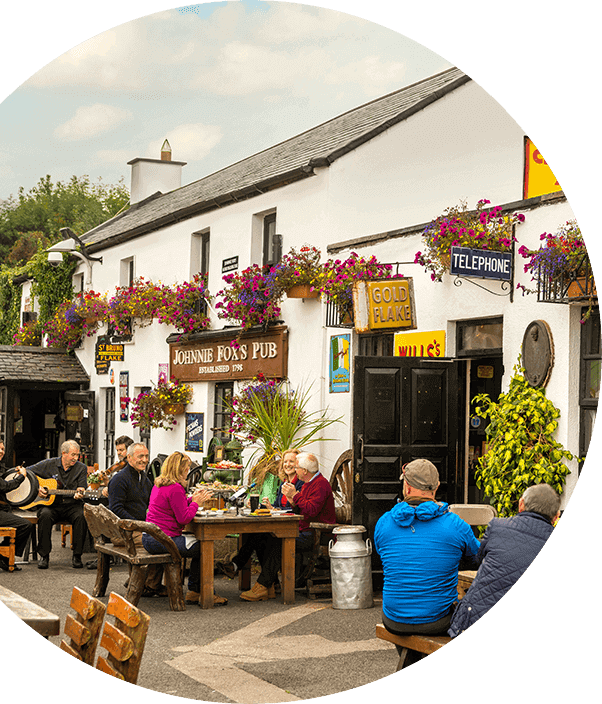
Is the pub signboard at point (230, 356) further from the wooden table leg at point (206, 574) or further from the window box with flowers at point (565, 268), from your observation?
the window box with flowers at point (565, 268)

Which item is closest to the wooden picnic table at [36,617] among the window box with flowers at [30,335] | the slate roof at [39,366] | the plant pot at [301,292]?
the plant pot at [301,292]

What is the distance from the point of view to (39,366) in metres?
19.0

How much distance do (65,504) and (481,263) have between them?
6074mm

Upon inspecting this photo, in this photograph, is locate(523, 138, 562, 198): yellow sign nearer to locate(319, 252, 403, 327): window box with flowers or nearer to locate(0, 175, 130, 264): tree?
locate(319, 252, 403, 327): window box with flowers

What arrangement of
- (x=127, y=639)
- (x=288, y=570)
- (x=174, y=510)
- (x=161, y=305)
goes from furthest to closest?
(x=161, y=305)
(x=288, y=570)
(x=174, y=510)
(x=127, y=639)

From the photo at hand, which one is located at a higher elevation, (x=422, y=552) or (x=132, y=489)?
(x=422, y=552)

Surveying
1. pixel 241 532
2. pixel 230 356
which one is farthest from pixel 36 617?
pixel 230 356

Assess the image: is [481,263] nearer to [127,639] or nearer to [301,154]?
[127,639]

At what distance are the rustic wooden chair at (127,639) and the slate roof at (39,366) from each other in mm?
15140

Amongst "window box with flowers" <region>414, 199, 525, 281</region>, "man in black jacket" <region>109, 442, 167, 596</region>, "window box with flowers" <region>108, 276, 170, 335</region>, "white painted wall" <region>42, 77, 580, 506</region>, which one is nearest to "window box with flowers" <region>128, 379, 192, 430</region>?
"window box with flowers" <region>108, 276, 170, 335</region>

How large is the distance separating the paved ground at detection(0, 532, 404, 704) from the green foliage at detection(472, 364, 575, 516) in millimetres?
1603

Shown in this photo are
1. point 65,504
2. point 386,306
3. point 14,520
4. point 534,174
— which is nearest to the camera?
point 386,306

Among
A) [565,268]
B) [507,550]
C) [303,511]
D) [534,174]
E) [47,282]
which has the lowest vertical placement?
[303,511]

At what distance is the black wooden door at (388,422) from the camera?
8789mm
